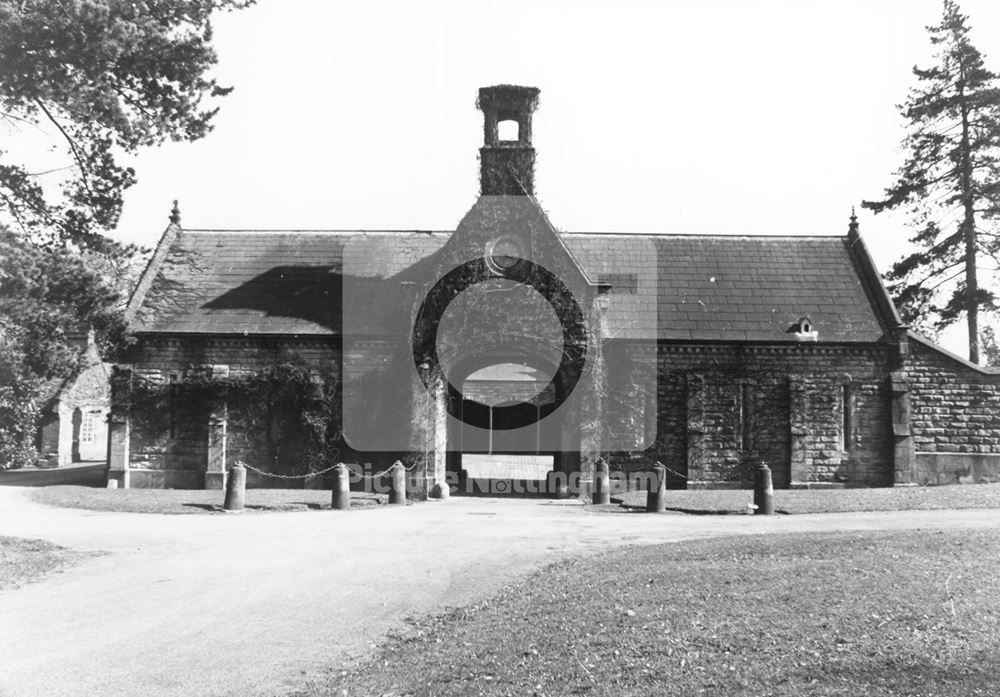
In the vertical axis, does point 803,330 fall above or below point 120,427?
above

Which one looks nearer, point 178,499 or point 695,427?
point 178,499

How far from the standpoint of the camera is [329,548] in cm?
1537

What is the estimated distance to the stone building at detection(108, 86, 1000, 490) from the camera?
26.5m

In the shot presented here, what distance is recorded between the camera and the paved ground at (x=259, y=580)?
28.7 ft

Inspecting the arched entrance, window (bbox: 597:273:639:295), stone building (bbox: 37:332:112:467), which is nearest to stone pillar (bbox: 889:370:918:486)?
window (bbox: 597:273:639:295)

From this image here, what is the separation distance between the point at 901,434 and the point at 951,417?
2075 millimetres

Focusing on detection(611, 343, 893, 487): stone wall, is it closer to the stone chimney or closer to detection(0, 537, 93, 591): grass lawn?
the stone chimney

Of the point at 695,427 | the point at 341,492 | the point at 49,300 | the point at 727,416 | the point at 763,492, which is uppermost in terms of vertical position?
the point at 49,300

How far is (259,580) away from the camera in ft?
41.5

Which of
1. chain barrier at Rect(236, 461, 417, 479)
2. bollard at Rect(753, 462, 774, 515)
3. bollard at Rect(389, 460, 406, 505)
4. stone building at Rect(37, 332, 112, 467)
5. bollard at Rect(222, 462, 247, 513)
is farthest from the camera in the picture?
stone building at Rect(37, 332, 112, 467)

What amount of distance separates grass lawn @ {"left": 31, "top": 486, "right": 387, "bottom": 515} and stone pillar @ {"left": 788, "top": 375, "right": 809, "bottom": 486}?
13.5 m

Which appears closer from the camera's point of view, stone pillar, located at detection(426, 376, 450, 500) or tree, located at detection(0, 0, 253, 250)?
tree, located at detection(0, 0, 253, 250)

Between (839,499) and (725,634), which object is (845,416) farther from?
(725,634)

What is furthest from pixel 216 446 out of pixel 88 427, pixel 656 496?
pixel 88 427
